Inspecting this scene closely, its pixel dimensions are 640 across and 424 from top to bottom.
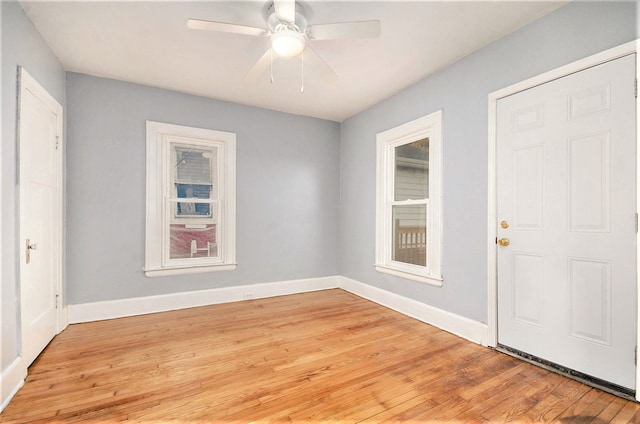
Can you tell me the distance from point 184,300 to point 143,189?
140 centimetres

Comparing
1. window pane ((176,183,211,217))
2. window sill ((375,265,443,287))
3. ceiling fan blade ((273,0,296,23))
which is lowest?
window sill ((375,265,443,287))

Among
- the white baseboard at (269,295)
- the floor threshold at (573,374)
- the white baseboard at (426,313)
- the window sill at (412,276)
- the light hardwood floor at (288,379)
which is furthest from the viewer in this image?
the window sill at (412,276)

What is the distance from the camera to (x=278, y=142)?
4.32m

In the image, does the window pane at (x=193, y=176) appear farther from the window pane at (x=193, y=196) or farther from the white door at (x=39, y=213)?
the white door at (x=39, y=213)

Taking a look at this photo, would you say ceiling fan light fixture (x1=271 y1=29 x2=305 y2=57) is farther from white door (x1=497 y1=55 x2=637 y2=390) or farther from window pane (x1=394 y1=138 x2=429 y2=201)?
window pane (x1=394 y1=138 x2=429 y2=201)

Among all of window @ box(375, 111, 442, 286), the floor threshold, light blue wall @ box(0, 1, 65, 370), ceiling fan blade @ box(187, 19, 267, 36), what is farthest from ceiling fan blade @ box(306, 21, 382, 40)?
the floor threshold

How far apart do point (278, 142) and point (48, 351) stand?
3.27 metres

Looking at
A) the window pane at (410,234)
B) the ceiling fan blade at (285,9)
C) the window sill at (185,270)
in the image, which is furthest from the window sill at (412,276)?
the ceiling fan blade at (285,9)

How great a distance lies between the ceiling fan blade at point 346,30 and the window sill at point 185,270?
9.46 ft

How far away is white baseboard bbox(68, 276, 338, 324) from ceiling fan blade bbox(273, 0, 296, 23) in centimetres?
313

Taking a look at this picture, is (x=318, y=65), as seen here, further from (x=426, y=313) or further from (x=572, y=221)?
(x=426, y=313)

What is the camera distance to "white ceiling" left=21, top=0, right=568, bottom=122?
7.17 ft

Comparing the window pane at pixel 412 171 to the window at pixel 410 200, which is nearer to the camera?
the window at pixel 410 200

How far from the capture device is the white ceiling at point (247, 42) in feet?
7.17
